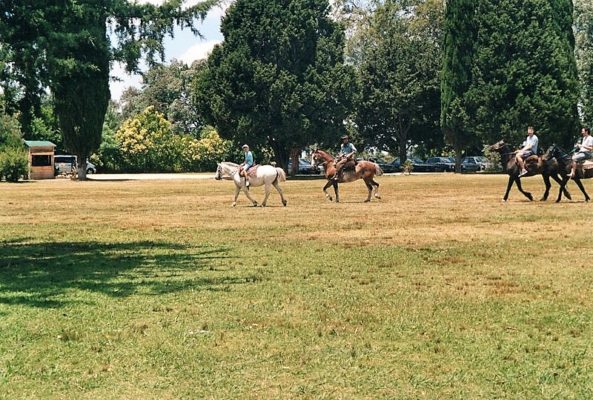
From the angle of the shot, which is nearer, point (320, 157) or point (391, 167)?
point (320, 157)

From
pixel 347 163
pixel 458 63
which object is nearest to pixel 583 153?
pixel 347 163

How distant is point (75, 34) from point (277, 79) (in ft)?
165

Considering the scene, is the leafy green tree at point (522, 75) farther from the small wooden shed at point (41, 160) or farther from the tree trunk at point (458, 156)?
the small wooden shed at point (41, 160)

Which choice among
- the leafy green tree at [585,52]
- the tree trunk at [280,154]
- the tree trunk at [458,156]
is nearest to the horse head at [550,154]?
the tree trunk at [280,154]

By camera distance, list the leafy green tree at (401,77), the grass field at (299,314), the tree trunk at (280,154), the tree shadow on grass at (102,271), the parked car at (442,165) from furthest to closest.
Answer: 1. the parked car at (442,165)
2. the leafy green tree at (401,77)
3. the tree trunk at (280,154)
4. the tree shadow on grass at (102,271)
5. the grass field at (299,314)

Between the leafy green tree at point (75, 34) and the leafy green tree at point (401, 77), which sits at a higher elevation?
the leafy green tree at point (401, 77)

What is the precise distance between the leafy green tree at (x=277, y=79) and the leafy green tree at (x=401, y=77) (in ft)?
38.7

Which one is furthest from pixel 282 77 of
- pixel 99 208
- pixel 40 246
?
pixel 40 246

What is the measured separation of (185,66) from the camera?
120312mm

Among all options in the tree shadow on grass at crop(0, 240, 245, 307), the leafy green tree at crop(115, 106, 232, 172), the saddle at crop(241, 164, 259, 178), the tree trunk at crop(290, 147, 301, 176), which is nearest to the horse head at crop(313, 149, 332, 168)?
the saddle at crop(241, 164, 259, 178)

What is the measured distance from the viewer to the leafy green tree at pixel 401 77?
78375 mm

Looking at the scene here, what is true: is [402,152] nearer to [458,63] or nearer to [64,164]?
[458,63]

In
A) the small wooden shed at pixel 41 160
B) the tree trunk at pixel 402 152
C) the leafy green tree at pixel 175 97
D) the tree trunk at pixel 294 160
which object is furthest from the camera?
the leafy green tree at pixel 175 97

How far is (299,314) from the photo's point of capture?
8.64m
